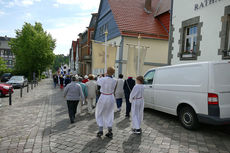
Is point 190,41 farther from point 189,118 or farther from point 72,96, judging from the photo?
point 72,96

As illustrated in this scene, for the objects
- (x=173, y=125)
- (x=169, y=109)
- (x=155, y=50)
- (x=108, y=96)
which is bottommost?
(x=173, y=125)

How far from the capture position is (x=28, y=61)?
30812 mm

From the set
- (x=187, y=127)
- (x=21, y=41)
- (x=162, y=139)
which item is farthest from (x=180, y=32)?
(x=21, y=41)

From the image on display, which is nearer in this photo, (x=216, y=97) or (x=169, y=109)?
(x=216, y=97)

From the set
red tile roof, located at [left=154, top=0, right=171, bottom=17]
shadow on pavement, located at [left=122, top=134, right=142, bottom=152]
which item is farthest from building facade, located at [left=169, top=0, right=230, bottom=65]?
Result: red tile roof, located at [left=154, top=0, right=171, bottom=17]

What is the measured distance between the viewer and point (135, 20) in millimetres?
17797

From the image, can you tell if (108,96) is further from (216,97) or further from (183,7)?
(183,7)

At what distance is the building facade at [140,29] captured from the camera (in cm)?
1628

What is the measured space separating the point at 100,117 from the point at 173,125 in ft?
8.77

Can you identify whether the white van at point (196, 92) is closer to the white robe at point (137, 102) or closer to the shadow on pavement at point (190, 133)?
the shadow on pavement at point (190, 133)

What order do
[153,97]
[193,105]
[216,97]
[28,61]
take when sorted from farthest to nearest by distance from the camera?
[28,61]
[153,97]
[193,105]
[216,97]

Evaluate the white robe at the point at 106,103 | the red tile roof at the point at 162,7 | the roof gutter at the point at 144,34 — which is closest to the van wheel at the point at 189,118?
the white robe at the point at 106,103

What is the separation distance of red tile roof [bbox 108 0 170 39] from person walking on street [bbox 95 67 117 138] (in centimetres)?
1193

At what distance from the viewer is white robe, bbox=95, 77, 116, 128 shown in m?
4.68
